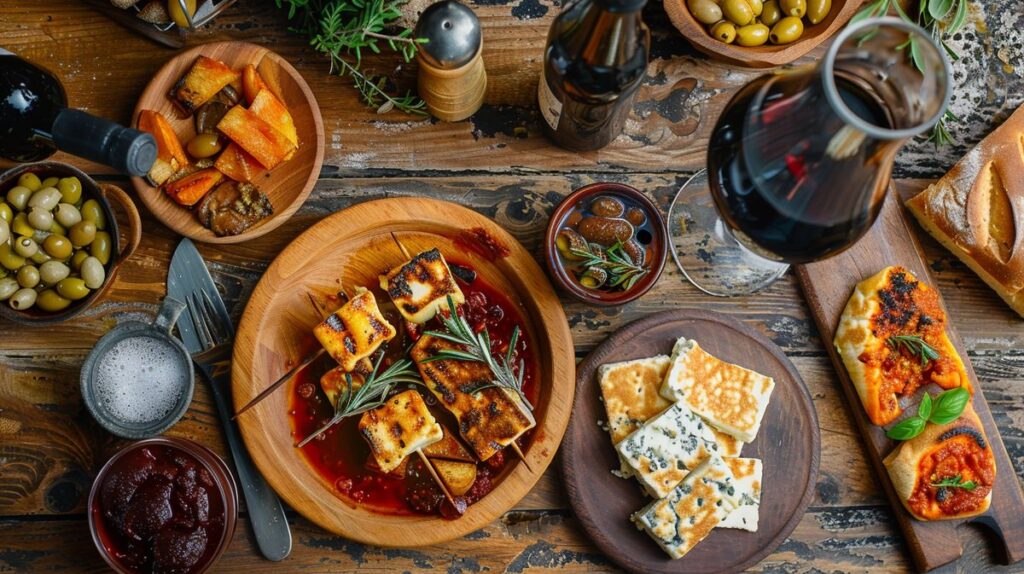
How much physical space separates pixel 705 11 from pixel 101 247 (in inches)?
66.5

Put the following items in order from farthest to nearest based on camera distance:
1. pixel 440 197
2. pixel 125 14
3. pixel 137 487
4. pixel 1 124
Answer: pixel 440 197 < pixel 125 14 < pixel 137 487 < pixel 1 124

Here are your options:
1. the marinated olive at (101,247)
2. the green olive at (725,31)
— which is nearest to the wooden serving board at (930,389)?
the green olive at (725,31)

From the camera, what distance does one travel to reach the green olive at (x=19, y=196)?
6.40 ft

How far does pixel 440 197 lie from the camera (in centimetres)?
226

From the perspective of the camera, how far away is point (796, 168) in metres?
1.44

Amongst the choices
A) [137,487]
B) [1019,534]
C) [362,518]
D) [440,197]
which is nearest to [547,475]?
[362,518]

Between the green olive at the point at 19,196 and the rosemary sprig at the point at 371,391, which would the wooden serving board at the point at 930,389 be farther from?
the green olive at the point at 19,196

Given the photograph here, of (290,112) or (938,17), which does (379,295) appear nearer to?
(290,112)

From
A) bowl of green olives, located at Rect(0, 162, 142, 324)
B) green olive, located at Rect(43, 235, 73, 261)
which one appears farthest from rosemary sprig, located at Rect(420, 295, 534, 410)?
green olive, located at Rect(43, 235, 73, 261)

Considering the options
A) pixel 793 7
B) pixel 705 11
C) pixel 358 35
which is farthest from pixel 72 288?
pixel 793 7

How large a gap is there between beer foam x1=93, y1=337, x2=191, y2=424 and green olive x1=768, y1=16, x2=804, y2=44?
180 cm

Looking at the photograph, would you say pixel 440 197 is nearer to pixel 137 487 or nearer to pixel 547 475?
pixel 547 475

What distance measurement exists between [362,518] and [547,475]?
0.51 metres

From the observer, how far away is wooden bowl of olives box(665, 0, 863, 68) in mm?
2146
